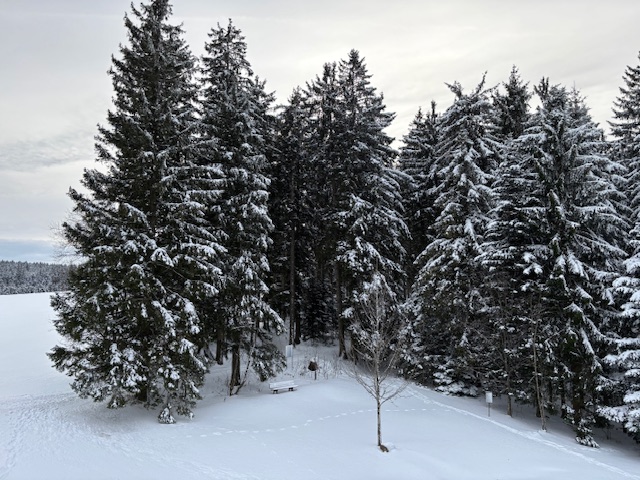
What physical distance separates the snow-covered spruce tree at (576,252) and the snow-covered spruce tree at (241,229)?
489 inches

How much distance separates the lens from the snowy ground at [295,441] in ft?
33.6

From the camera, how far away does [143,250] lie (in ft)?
45.4

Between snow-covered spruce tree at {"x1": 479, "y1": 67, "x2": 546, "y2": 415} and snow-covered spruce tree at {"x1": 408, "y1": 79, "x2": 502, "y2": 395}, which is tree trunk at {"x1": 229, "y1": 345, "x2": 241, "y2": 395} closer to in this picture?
snow-covered spruce tree at {"x1": 408, "y1": 79, "x2": 502, "y2": 395}

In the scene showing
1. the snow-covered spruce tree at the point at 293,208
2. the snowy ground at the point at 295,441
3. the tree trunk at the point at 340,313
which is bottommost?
the snowy ground at the point at 295,441

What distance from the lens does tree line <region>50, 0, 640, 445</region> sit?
13914 millimetres

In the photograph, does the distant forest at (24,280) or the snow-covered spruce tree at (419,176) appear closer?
the snow-covered spruce tree at (419,176)

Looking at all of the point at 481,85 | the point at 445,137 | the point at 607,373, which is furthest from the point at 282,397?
the point at 481,85

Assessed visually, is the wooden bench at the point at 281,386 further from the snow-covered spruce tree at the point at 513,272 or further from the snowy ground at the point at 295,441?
the snow-covered spruce tree at the point at 513,272

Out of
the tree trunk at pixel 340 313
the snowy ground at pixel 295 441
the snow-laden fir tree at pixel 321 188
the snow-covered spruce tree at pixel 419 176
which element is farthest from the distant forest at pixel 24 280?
the snowy ground at pixel 295 441

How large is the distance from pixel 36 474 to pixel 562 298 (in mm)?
19430

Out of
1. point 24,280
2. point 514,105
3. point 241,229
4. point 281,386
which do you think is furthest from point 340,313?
point 24,280

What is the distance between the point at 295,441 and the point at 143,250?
27.0 ft

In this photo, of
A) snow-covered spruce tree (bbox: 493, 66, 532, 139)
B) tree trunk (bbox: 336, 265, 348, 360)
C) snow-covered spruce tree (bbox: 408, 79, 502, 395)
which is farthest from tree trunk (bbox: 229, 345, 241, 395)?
snow-covered spruce tree (bbox: 493, 66, 532, 139)

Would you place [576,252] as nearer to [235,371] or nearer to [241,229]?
[241,229]
